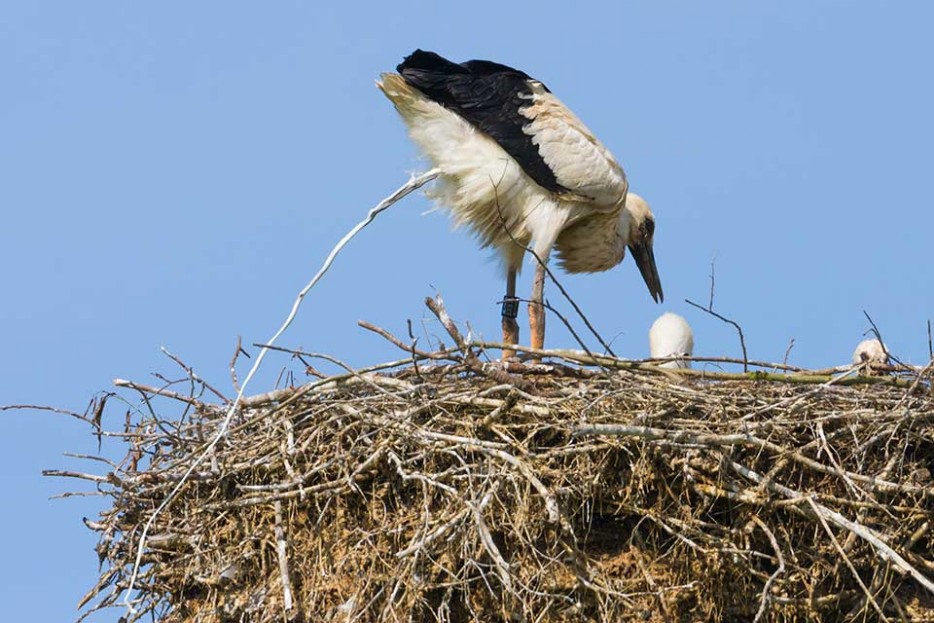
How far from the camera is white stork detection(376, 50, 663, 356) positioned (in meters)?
7.79

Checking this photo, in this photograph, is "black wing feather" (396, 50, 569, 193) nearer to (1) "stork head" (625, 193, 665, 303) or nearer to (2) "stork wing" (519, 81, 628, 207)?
(2) "stork wing" (519, 81, 628, 207)

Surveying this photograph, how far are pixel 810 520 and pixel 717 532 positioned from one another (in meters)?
0.33

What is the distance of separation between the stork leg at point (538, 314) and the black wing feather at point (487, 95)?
465mm

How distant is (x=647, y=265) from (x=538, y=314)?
3.79 feet

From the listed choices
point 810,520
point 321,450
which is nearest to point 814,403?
point 810,520

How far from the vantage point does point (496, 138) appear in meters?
7.79

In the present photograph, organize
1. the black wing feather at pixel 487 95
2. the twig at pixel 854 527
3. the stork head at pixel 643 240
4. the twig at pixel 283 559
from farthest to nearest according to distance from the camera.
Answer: the stork head at pixel 643 240, the black wing feather at pixel 487 95, the twig at pixel 283 559, the twig at pixel 854 527

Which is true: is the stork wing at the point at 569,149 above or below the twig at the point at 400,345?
above

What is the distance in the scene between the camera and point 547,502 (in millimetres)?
5492

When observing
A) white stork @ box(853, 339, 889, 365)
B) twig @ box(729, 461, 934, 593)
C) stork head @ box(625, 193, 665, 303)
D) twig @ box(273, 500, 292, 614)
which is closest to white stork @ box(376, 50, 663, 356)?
stork head @ box(625, 193, 665, 303)

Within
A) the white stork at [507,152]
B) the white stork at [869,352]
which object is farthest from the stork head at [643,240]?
the white stork at [869,352]

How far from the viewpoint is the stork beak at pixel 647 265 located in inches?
347

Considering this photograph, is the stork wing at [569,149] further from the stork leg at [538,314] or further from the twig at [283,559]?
the twig at [283,559]

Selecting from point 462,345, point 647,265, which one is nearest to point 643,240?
point 647,265
